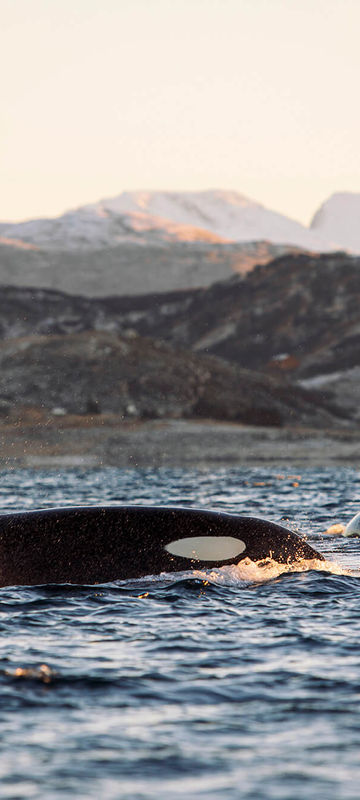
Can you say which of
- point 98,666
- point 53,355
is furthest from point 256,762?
point 53,355

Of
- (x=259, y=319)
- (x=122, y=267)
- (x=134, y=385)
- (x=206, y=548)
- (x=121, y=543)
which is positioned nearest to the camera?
(x=121, y=543)

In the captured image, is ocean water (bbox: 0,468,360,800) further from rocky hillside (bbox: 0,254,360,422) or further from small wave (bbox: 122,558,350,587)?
rocky hillside (bbox: 0,254,360,422)

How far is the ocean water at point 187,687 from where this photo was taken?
7609 millimetres

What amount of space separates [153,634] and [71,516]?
3177mm

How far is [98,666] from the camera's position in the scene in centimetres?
1055

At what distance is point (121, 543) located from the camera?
14.4 meters

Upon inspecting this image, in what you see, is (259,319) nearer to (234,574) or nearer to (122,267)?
(122,267)

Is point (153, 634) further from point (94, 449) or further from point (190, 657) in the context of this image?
point (94, 449)

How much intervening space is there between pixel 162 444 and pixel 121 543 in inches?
1907

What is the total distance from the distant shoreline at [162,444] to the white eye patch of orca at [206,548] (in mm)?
40141

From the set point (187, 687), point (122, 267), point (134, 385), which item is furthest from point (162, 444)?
point (122, 267)

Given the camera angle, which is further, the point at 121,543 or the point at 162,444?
the point at 162,444

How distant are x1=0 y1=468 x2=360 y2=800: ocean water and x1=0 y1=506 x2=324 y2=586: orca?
0.24 metres


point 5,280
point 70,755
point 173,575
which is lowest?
point 5,280
